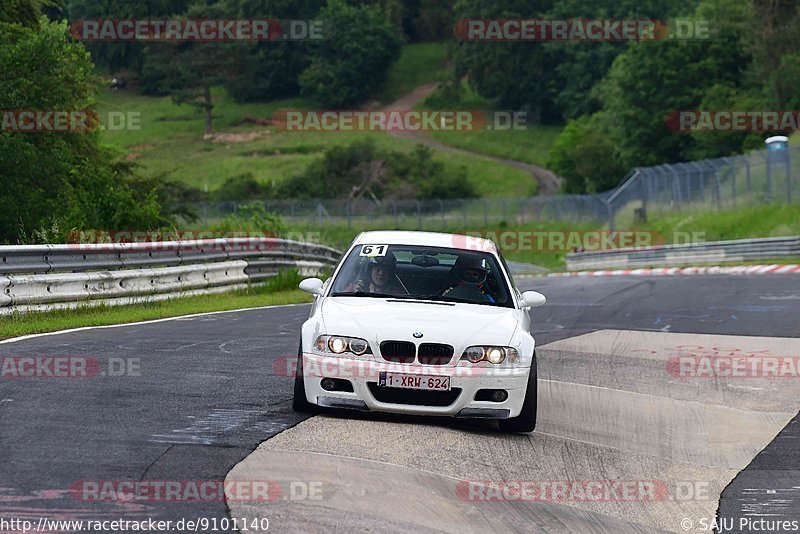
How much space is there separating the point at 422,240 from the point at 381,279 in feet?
2.19

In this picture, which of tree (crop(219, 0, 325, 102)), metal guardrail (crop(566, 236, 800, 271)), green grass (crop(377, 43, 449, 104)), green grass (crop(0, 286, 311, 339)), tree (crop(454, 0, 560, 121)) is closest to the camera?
green grass (crop(0, 286, 311, 339))

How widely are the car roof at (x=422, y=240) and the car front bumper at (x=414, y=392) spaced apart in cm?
188

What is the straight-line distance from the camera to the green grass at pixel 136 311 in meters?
15.3

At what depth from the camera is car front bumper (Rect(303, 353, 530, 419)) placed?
29.5ft

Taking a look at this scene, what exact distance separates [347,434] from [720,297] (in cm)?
1648

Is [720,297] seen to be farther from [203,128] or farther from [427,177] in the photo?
[203,128]

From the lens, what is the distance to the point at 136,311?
1825cm

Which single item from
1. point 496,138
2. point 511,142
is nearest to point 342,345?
point 511,142

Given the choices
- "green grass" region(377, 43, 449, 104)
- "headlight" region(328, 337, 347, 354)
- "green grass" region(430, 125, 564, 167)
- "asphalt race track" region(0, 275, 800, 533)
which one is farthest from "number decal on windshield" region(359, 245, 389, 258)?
"green grass" region(377, 43, 449, 104)

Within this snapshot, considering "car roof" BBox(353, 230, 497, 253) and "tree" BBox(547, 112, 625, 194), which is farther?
"tree" BBox(547, 112, 625, 194)

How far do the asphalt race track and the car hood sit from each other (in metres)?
0.64

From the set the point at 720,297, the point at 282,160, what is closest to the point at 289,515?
the point at 720,297

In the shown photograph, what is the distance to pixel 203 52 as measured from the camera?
13525 centimetres

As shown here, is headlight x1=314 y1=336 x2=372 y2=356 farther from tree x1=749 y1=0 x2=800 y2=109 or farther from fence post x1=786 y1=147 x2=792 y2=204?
tree x1=749 y1=0 x2=800 y2=109
